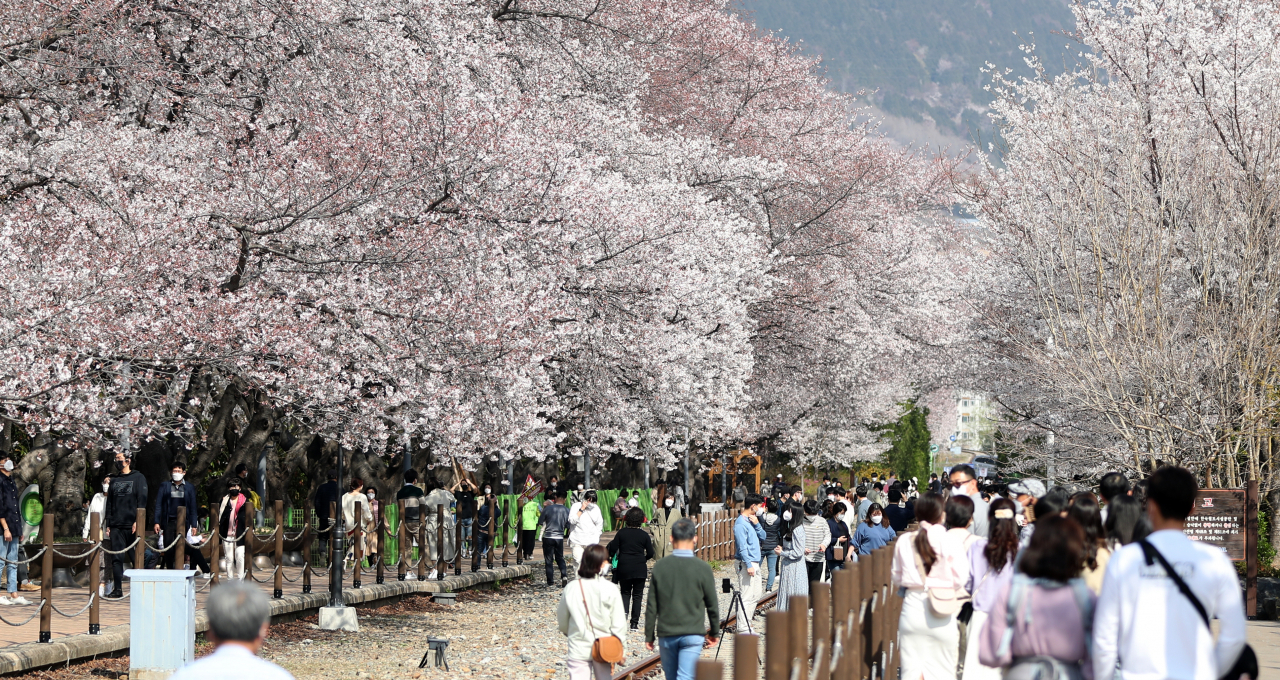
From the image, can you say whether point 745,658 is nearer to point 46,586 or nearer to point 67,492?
point 46,586

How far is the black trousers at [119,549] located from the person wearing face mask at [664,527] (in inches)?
536

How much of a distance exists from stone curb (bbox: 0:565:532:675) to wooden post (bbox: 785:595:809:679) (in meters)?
3.18

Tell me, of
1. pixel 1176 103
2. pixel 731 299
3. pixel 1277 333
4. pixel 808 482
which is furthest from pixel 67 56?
Result: pixel 808 482

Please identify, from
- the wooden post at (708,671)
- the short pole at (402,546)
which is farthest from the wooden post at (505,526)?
the wooden post at (708,671)

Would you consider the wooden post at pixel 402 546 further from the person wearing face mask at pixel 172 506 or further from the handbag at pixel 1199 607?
the handbag at pixel 1199 607

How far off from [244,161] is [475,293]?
3737mm

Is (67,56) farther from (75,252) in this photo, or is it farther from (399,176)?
(399,176)

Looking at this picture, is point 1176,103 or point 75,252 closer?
point 75,252

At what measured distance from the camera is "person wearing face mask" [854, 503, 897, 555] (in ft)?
53.1

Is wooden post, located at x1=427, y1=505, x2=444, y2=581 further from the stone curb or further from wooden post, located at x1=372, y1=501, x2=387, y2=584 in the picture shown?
wooden post, located at x1=372, y1=501, x2=387, y2=584

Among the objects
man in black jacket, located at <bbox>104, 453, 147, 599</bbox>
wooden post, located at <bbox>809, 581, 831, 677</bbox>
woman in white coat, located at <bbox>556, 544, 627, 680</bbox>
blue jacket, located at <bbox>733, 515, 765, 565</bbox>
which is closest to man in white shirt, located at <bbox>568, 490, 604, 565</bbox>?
blue jacket, located at <bbox>733, 515, 765, 565</bbox>

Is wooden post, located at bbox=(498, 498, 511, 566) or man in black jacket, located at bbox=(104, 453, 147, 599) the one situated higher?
man in black jacket, located at bbox=(104, 453, 147, 599)

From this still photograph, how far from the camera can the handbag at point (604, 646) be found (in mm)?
9148

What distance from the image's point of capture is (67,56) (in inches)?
671
